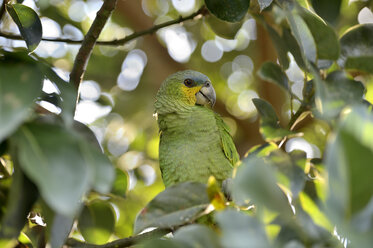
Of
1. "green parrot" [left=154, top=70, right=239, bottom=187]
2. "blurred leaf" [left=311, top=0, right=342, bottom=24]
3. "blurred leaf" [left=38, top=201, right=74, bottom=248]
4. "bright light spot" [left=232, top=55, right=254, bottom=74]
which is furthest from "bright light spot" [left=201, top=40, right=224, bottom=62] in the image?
"blurred leaf" [left=38, top=201, right=74, bottom=248]

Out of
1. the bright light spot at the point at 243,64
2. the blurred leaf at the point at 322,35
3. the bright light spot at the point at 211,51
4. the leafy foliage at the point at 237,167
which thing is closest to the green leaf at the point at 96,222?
the leafy foliage at the point at 237,167

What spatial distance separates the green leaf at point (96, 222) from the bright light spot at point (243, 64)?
2089 mm

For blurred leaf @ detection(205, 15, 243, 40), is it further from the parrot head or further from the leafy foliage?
the parrot head

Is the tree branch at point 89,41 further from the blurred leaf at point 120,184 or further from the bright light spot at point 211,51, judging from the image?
the bright light spot at point 211,51

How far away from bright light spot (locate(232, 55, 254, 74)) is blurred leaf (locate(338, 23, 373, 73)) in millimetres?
2098

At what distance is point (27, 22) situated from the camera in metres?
0.98

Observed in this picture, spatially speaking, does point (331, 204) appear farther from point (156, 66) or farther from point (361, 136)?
point (156, 66)

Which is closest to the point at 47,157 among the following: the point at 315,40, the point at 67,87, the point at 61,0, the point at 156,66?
the point at 67,87

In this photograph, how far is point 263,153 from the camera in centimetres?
78

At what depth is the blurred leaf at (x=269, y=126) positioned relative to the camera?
80 cm

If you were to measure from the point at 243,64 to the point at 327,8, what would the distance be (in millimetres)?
2067

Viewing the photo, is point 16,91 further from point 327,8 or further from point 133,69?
point 133,69

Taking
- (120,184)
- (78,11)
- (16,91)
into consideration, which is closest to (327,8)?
(120,184)

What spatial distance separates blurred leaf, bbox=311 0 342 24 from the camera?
3.23ft
